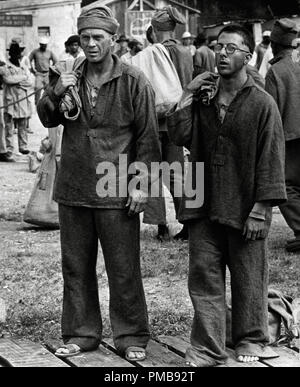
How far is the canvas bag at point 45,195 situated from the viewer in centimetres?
1061

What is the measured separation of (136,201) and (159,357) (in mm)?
973

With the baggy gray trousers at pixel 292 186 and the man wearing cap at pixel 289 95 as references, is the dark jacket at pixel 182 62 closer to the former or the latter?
the man wearing cap at pixel 289 95

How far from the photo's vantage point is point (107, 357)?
612 centimetres

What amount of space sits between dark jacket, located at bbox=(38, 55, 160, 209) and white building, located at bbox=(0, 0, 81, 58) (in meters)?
23.1

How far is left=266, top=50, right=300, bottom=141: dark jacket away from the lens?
9.47 m

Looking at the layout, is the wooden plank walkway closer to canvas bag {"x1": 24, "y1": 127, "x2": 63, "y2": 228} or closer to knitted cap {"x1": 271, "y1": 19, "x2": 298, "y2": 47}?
knitted cap {"x1": 271, "y1": 19, "x2": 298, "y2": 47}

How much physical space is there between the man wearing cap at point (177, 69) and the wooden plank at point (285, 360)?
10.3 ft

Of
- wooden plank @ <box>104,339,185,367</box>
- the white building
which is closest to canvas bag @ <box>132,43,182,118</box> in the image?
wooden plank @ <box>104,339,185,367</box>

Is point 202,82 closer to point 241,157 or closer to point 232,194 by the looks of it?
point 241,157

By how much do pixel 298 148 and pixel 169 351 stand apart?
3930 millimetres

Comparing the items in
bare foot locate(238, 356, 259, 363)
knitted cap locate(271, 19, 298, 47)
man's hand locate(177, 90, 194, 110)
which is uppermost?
knitted cap locate(271, 19, 298, 47)

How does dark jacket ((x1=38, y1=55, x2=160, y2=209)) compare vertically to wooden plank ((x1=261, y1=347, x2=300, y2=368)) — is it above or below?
above

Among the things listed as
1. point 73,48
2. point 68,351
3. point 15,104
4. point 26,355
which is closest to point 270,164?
point 68,351

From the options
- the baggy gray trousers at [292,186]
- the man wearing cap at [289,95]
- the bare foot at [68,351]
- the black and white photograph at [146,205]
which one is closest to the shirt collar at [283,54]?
the man wearing cap at [289,95]
